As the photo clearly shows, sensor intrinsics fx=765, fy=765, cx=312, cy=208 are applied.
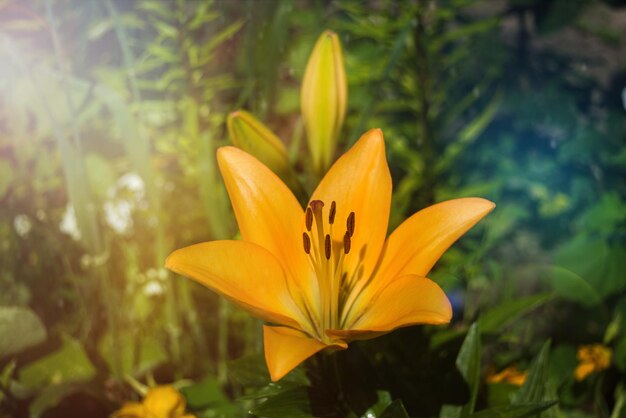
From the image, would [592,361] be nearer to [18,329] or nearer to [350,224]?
[350,224]

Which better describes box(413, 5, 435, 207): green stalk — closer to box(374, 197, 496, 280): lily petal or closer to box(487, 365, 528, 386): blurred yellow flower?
box(487, 365, 528, 386): blurred yellow flower

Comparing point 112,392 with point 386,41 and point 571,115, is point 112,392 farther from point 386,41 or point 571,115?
point 571,115

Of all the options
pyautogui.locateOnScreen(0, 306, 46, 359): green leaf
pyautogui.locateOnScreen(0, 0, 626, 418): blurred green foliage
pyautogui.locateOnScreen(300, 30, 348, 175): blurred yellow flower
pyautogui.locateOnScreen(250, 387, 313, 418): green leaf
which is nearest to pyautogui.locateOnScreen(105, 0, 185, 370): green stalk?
pyautogui.locateOnScreen(0, 0, 626, 418): blurred green foliage

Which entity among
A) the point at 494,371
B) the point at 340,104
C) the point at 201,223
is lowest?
the point at 494,371

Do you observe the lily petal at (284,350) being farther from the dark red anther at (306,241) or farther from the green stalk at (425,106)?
the green stalk at (425,106)

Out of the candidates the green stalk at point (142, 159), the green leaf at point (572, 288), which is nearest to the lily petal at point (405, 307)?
the green stalk at point (142, 159)

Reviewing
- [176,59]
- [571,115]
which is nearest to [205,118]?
[176,59]

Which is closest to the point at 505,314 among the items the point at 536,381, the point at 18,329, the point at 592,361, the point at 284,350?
the point at 536,381
